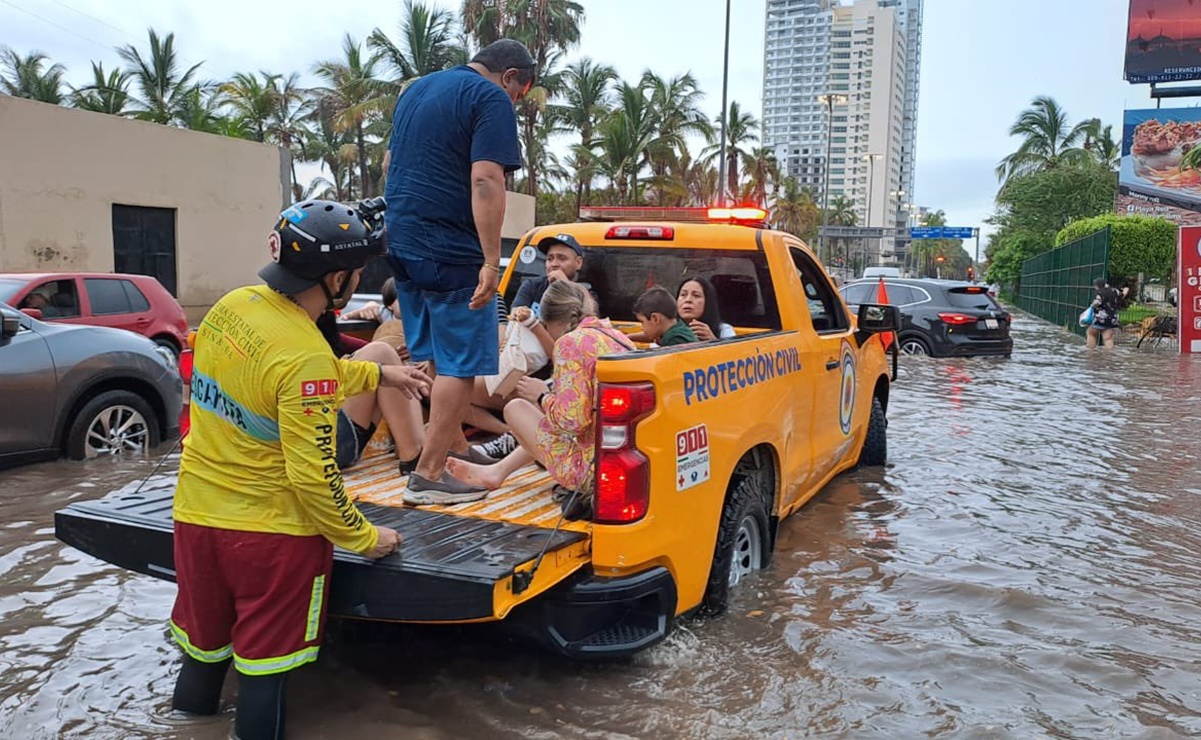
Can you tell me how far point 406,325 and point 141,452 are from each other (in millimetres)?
4367

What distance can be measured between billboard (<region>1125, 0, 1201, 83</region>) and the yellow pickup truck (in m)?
50.4

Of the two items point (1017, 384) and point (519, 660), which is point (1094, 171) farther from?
point (519, 660)

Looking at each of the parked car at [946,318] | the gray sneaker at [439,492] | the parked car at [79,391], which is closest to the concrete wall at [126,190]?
the parked car at [79,391]

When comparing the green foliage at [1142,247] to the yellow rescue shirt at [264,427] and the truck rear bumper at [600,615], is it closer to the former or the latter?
the truck rear bumper at [600,615]

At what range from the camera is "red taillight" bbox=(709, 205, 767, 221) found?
5.64 meters

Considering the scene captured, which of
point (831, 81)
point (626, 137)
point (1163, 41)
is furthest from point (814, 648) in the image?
point (831, 81)

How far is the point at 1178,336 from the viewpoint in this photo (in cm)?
2019

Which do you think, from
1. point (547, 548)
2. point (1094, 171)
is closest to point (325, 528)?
point (547, 548)

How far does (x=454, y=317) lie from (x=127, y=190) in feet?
60.9

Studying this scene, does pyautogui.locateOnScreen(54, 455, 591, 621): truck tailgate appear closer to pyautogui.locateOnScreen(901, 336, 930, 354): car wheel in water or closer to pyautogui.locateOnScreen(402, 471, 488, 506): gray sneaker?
pyautogui.locateOnScreen(402, 471, 488, 506): gray sneaker

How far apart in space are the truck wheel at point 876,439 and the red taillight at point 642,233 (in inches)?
95.7

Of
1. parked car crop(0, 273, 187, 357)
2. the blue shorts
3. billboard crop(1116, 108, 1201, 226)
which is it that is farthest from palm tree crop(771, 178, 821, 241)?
the blue shorts

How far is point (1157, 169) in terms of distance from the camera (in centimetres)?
4725

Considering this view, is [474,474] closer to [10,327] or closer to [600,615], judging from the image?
[600,615]
